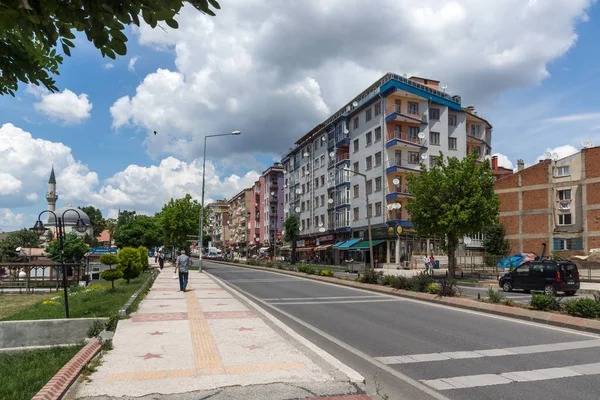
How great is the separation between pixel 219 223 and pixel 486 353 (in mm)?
152010

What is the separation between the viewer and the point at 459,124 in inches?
2180

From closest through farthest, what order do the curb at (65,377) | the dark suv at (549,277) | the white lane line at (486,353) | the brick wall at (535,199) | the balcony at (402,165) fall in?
1. the curb at (65,377)
2. the white lane line at (486,353)
3. the dark suv at (549,277)
4. the brick wall at (535,199)
5. the balcony at (402,165)

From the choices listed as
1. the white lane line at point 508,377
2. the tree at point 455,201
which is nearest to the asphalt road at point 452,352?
the white lane line at point 508,377

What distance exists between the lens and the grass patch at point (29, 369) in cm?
554

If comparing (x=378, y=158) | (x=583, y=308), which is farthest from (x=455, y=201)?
(x=378, y=158)

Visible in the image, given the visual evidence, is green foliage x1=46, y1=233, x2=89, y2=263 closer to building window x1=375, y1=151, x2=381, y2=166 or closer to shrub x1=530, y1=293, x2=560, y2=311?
shrub x1=530, y1=293, x2=560, y2=311

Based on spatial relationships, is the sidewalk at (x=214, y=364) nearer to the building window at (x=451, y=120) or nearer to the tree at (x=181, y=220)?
the tree at (x=181, y=220)

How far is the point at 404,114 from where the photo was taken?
167ft

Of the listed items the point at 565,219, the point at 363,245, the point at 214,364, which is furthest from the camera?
the point at 363,245

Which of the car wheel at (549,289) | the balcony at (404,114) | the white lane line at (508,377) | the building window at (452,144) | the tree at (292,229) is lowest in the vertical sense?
the car wheel at (549,289)

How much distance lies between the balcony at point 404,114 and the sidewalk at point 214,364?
41.4 metres

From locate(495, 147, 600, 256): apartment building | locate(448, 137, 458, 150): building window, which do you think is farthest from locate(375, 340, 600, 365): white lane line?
locate(448, 137, 458, 150): building window

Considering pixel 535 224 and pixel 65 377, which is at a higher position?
pixel 535 224

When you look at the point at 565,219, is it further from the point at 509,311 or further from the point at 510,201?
the point at 509,311
